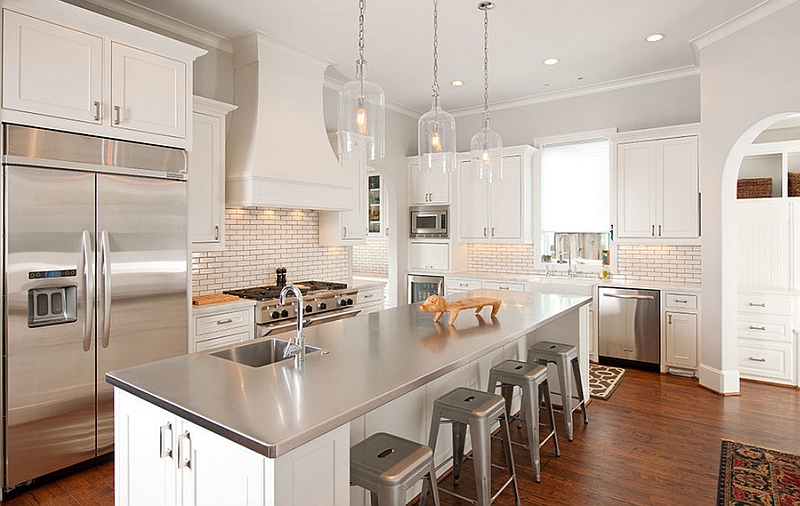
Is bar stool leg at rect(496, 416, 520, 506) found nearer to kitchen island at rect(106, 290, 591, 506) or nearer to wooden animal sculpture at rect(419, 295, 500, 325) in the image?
kitchen island at rect(106, 290, 591, 506)

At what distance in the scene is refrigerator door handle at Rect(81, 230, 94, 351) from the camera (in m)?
2.87

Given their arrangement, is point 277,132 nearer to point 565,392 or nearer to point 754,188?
point 565,392

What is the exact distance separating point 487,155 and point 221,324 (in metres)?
2.47

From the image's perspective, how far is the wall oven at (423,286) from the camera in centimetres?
644

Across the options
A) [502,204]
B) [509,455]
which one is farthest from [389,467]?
[502,204]

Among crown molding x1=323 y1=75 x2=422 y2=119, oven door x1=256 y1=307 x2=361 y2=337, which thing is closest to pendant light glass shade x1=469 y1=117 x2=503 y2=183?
oven door x1=256 y1=307 x2=361 y2=337

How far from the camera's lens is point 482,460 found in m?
2.26

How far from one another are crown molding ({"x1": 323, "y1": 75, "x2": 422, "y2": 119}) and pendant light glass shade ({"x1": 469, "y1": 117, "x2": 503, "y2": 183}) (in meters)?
2.75

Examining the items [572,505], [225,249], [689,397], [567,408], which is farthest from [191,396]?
[689,397]

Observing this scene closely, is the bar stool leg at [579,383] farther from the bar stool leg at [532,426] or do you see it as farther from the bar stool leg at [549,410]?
the bar stool leg at [532,426]

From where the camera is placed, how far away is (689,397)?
4219 millimetres

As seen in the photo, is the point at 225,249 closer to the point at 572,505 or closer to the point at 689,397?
the point at 572,505

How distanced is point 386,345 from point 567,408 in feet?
5.85

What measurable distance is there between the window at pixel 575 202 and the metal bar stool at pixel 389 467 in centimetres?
465
